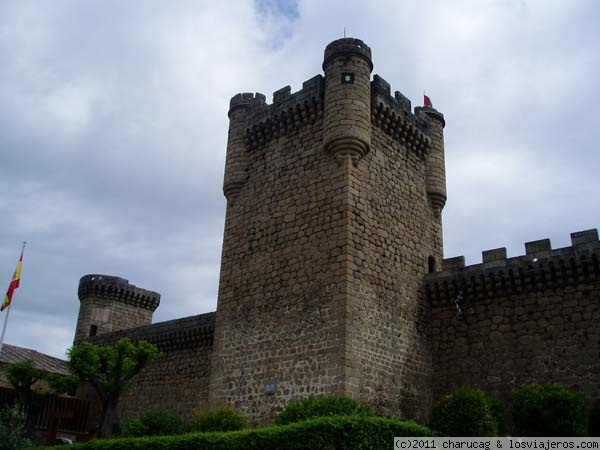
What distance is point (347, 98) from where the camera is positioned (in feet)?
52.9

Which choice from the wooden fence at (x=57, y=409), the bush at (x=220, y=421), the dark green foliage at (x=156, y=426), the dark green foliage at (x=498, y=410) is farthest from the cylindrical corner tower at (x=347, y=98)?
the wooden fence at (x=57, y=409)

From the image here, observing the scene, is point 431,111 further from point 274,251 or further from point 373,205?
point 274,251

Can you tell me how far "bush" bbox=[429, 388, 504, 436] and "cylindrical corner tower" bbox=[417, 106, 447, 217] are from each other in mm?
7174

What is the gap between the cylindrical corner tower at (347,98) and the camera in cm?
1573

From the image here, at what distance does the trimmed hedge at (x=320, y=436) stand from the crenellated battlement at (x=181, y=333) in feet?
32.8

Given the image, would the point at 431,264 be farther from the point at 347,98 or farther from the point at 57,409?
the point at 57,409

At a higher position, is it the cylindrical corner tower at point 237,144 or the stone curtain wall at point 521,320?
the cylindrical corner tower at point 237,144

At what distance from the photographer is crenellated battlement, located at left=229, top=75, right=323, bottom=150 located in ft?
56.1

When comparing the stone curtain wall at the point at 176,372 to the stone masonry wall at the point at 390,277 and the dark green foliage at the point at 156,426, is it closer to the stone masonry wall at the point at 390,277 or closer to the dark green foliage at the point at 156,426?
the dark green foliage at the point at 156,426

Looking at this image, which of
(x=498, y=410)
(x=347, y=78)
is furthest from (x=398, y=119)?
(x=498, y=410)

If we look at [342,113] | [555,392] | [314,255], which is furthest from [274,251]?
[555,392]

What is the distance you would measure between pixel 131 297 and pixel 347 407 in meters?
20.2

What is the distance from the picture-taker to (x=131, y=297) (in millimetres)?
29984

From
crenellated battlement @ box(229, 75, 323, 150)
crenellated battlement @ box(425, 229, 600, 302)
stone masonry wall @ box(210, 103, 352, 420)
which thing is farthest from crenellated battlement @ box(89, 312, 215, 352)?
crenellated battlement @ box(425, 229, 600, 302)
